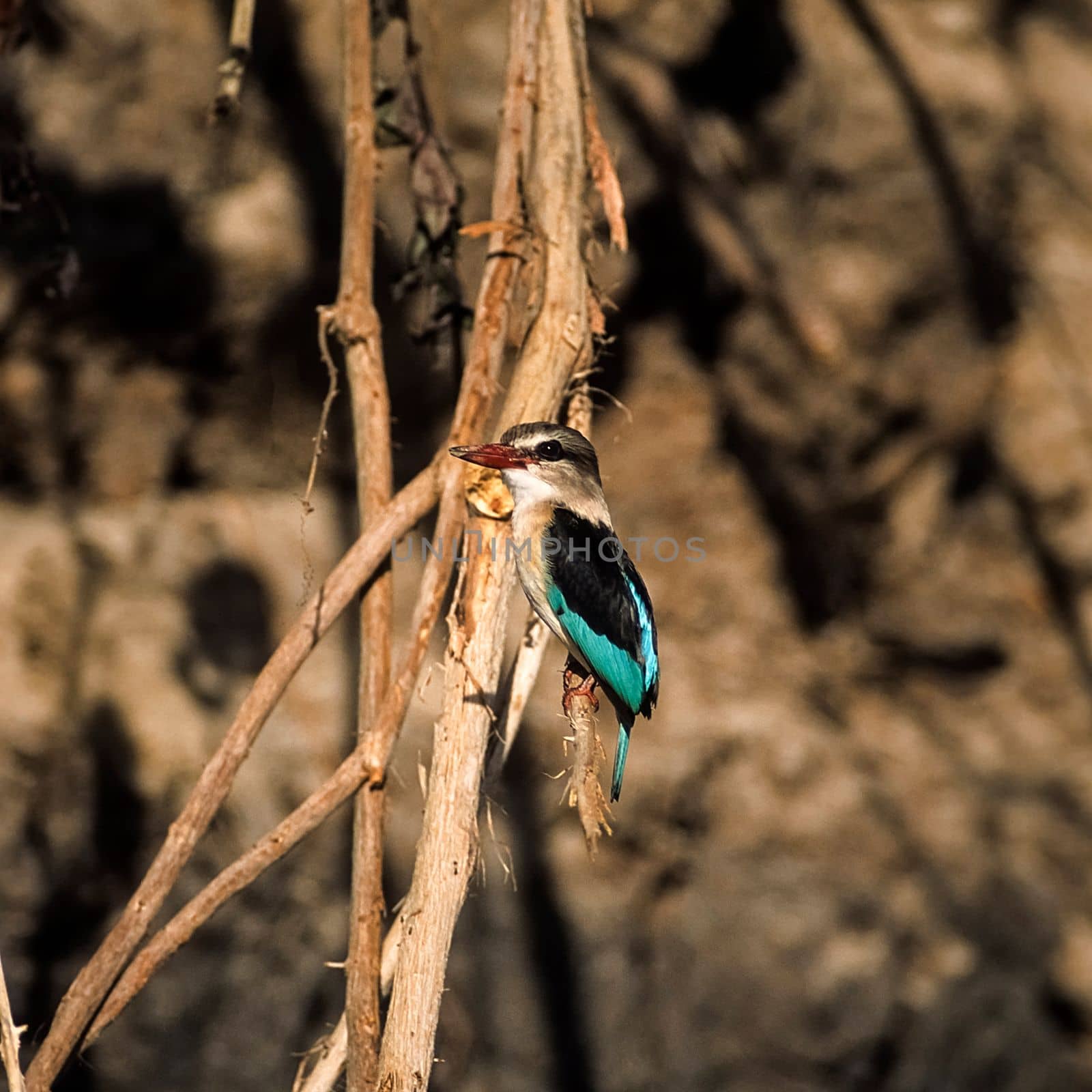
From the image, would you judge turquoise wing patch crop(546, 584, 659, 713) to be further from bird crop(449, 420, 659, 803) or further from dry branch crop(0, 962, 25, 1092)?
dry branch crop(0, 962, 25, 1092)

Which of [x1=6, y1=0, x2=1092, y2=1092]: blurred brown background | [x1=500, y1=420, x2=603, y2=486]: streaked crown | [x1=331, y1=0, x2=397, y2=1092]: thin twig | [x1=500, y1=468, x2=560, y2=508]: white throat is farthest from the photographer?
[x1=6, y1=0, x2=1092, y2=1092]: blurred brown background

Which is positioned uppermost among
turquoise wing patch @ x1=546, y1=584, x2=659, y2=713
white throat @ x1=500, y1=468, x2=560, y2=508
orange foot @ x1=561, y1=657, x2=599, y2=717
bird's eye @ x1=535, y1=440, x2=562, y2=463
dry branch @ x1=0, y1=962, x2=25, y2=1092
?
bird's eye @ x1=535, y1=440, x2=562, y2=463

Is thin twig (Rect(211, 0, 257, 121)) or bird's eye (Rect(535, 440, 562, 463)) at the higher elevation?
thin twig (Rect(211, 0, 257, 121))

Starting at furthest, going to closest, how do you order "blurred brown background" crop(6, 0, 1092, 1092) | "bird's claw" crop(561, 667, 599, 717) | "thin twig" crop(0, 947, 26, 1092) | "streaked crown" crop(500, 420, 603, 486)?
"blurred brown background" crop(6, 0, 1092, 1092) → "streaked crown" crop(500, 420, 603, 486) → "bird's claw" crop(561, 667, 599, 717) → "thin twig" crop(0, 947, 26, 1092)

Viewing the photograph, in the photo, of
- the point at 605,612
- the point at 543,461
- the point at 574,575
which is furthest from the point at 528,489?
the point at 605,612

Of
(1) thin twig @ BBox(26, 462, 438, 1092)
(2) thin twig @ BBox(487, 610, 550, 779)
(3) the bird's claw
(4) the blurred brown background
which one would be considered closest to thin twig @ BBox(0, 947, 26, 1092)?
(1) thin twig @ BBox(26, 462, 438, 1092)

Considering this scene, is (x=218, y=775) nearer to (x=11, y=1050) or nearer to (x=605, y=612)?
(x=11, y=1050)
